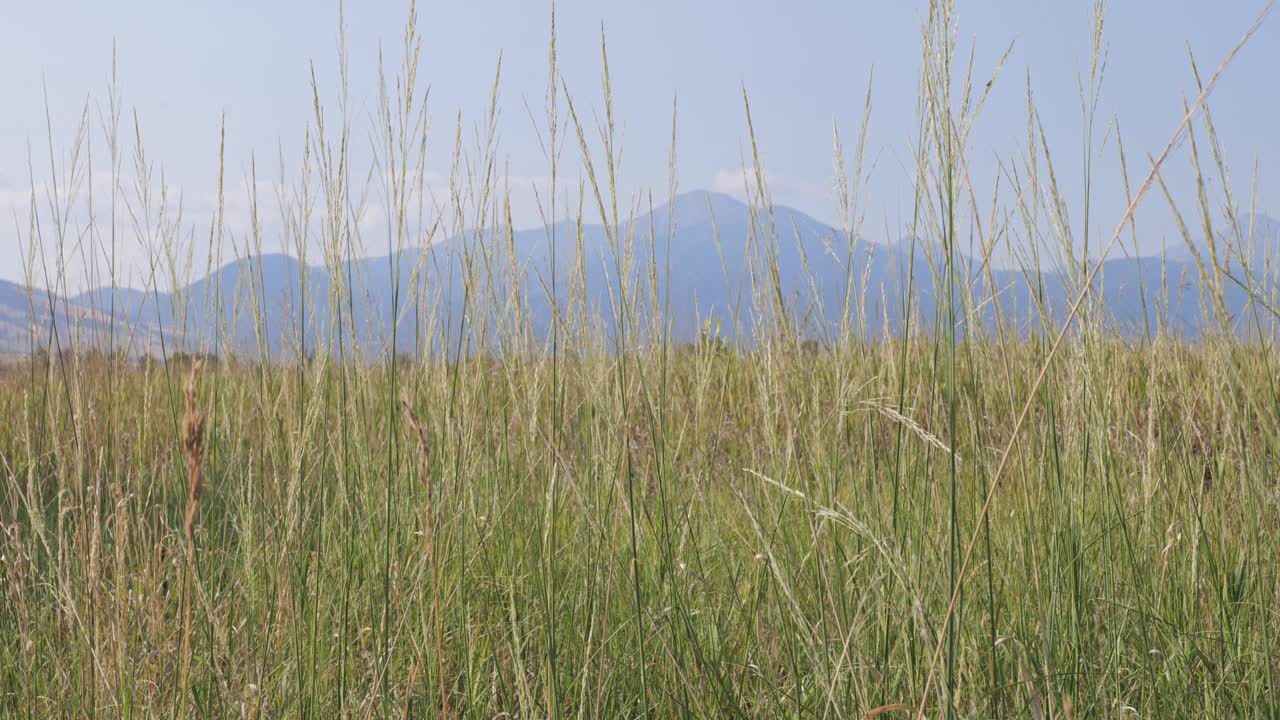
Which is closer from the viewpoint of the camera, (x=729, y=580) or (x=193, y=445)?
(x=193, y=445)

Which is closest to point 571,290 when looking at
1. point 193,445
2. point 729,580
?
point 729,580

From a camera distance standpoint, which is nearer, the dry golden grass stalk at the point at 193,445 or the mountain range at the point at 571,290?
the dry golden grass stalk at the point at 193,445

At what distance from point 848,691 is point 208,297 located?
1.83 metres

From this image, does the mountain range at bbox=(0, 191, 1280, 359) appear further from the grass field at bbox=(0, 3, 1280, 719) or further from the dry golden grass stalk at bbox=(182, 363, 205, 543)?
the dry golden grass stalk at bbox=(182, 363, 205, 543)

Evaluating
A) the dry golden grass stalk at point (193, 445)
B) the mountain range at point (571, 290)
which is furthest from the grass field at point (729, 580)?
the dry golden grass stalk at point (193, 445)

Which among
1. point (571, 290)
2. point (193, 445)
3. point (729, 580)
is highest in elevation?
point (571, 290)

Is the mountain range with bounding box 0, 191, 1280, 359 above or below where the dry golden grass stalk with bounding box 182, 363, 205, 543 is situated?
above

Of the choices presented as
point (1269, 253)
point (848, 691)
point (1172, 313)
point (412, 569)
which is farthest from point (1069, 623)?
point (1172, 313)

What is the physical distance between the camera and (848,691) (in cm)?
143

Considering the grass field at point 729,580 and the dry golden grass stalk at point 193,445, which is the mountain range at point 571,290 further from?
the dry golden grass stalk at point 193,445

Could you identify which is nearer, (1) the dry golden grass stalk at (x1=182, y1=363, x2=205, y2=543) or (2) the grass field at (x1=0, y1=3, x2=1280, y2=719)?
(1) the dry golden grass stalk at (x1=182, y1=363, x2=205, y2=543)

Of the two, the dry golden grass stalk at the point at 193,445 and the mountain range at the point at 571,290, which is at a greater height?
the mountain range at the point at 571,290

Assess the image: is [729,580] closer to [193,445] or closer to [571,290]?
[571,290]

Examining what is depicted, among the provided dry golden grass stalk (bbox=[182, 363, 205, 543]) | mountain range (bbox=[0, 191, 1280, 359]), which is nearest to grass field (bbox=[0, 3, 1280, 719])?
mountain range (bbox=[0, 191, 1280, 359])
